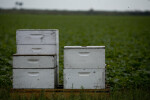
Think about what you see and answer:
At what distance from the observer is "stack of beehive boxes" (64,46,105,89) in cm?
409

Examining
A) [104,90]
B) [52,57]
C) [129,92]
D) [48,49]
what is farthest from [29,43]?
[129,92]

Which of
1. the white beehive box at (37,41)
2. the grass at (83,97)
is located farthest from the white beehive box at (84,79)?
the white beehive box at (37,41)

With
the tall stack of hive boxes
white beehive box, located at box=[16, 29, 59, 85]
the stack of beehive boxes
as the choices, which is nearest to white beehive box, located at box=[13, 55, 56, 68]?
the tall stack of hive boxes

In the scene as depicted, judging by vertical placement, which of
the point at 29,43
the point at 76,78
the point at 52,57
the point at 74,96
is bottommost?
the point at 74,96

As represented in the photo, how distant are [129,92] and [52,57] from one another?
1.52m

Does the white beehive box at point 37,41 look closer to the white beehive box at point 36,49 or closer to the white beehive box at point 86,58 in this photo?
the white beehive box at point 36,49

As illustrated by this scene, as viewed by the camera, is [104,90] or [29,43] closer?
[104,90]

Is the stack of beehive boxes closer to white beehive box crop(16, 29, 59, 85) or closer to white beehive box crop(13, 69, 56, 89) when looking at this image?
white beehive box crop(13, 69, 56, 89)

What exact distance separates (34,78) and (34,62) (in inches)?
11.1

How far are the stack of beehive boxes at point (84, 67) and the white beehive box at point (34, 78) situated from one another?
266 millimetres

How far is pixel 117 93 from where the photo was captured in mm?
4074

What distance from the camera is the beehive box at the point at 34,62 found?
4113 millimetres

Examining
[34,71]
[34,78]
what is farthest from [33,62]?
[34,78]

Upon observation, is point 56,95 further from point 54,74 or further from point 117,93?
point 117,93
